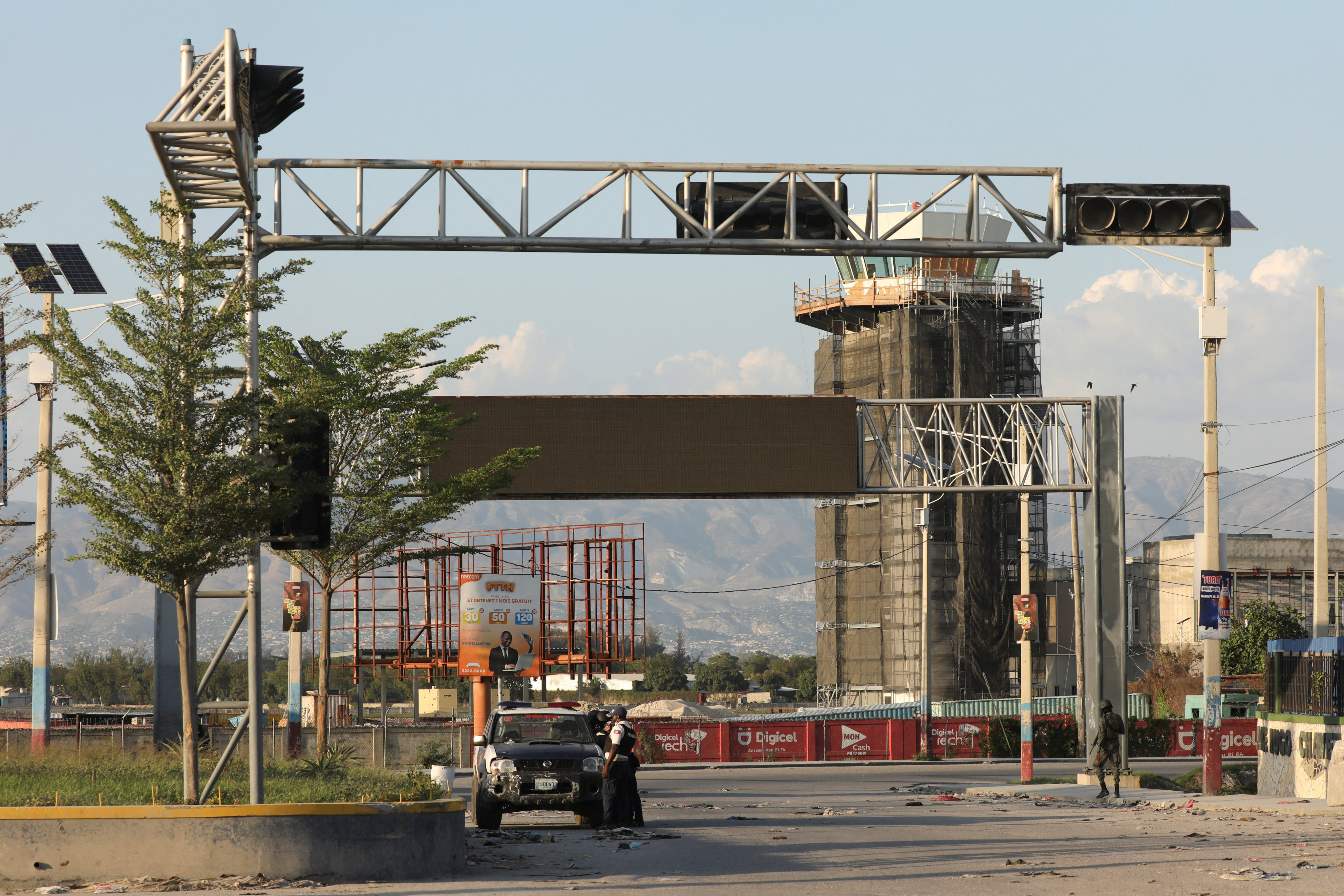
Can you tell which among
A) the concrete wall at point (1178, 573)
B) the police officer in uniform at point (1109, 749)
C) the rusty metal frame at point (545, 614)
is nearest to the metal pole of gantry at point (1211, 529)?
the police officer in uniform at point (1109, 749)

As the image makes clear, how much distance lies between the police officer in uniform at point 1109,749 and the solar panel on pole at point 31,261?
852 inches

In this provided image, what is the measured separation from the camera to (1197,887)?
42.7ft

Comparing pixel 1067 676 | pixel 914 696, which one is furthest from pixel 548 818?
pixel 1067 676

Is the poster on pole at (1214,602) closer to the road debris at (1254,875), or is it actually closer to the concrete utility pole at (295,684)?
the road debris at (1254,875)

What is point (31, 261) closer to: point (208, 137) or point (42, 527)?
point (42, 527)

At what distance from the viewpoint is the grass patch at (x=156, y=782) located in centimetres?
1460

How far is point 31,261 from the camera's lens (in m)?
29.1

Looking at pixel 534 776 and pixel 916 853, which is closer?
pixel 916 853

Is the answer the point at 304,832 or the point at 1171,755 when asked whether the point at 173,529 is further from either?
the point at 1171,755

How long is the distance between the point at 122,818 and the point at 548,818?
10.5 m

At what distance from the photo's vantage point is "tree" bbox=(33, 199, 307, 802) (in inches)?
563

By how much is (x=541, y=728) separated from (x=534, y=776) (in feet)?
4.37

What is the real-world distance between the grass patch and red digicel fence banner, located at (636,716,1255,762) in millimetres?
27807

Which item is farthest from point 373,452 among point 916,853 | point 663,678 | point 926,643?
point 663,678
